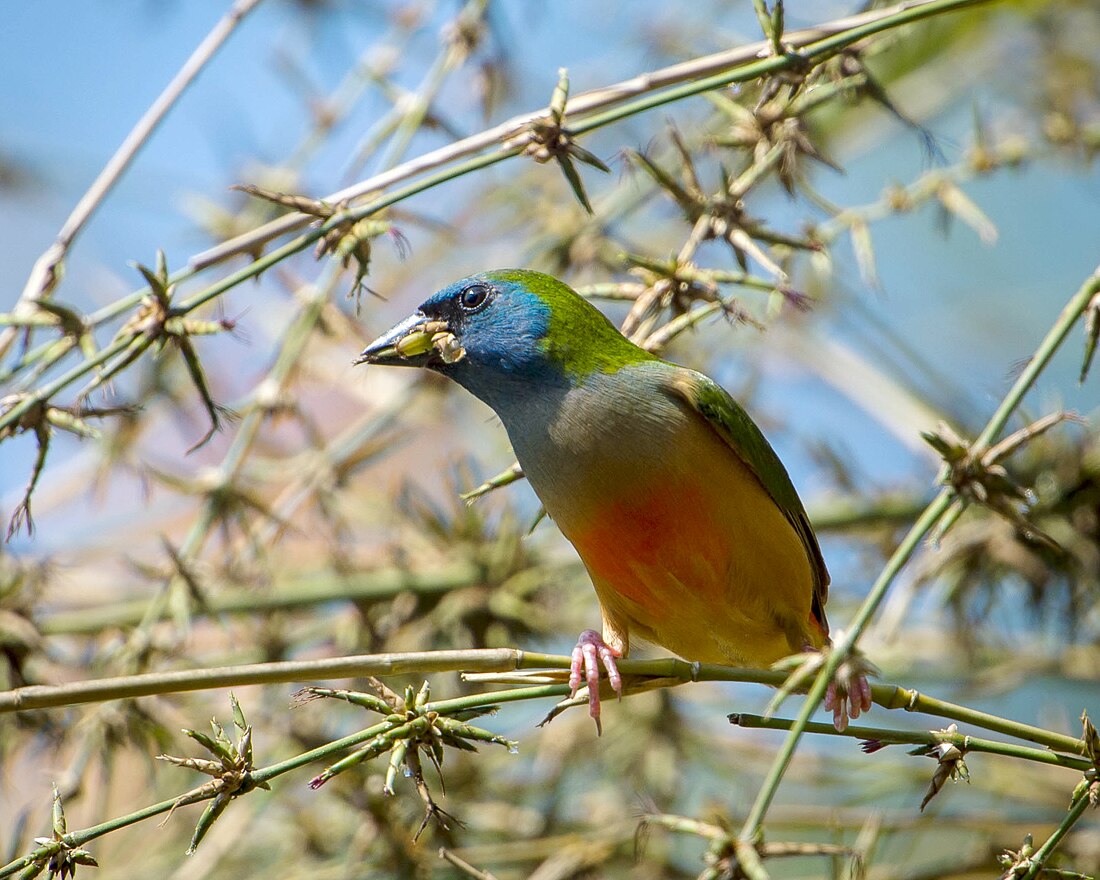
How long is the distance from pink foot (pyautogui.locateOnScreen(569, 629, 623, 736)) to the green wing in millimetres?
551

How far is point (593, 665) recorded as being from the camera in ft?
8.52

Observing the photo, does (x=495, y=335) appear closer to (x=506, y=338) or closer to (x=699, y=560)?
(x=506, y=338)

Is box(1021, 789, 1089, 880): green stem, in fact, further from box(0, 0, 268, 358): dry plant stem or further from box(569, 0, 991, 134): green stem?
box(0, 0, 268, 358): dry plant stem

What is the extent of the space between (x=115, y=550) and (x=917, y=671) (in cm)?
320

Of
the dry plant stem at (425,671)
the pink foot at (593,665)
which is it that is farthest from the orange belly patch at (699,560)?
the dry plant stem at (425,671)

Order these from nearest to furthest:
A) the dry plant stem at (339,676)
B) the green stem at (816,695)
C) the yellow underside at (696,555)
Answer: the green stem at (816,695) → the dry plant stem at (339,676) → the yellow underside at (696,555)

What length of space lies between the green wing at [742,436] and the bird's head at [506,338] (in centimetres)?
17

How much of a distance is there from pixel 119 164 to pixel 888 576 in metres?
1.98

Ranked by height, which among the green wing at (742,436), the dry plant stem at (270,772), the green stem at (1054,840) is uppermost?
the green wing at (742,436)

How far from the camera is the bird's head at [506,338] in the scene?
2959 mm

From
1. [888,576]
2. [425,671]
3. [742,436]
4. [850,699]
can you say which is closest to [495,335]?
[742,436]

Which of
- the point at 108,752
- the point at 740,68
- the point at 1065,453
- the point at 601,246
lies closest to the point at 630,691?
the point at 740,68

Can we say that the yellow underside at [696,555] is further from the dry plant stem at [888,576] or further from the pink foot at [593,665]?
the dry plant stem at [888,576]

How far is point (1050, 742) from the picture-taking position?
74.4 inches
